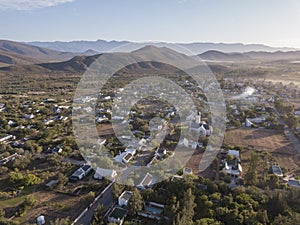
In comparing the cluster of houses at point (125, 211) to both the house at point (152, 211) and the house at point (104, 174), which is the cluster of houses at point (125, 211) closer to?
the house at point (152, 211)

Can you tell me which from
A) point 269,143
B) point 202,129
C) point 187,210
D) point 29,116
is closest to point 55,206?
point 187,210

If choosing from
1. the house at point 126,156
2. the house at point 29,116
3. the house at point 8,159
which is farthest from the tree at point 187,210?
the house at point 29,116

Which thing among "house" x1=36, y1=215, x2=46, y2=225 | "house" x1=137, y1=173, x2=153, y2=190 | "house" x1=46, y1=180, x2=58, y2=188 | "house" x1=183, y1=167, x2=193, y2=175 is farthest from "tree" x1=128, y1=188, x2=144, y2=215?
"house" x1=46, y1=180, x2=58, y2=188

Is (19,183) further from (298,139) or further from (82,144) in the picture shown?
(298,139)

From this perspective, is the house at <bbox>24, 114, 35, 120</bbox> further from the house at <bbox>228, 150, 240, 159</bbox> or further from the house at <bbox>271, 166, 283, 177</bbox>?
the house at <bbox>271, 166, 283, 177</bbox>

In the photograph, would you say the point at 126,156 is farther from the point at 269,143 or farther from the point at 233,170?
the point at 269,143

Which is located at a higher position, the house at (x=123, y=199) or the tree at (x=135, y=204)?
the tree at (x=135, y=204)
